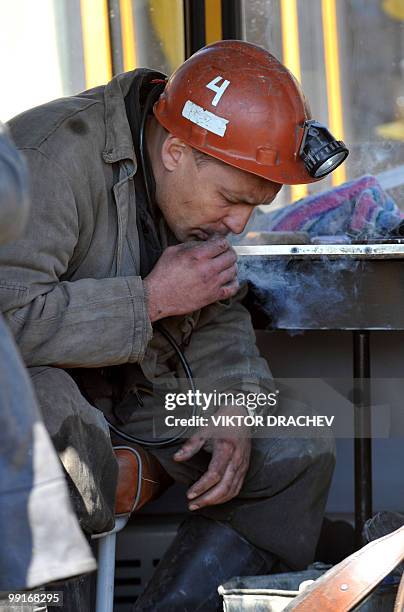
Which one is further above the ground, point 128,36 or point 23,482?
point 128,36

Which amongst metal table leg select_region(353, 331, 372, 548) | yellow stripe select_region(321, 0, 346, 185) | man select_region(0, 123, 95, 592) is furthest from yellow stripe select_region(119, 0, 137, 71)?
man select_region(0, 123, 95, 592)

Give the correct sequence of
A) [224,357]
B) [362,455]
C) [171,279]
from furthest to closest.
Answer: [362,455]
[224,357]
[171,279]

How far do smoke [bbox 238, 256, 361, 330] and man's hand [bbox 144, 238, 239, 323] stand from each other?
35 centimetres

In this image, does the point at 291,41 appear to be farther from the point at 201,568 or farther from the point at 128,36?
the point at 201,568

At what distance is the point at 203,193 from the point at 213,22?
130 centimetres

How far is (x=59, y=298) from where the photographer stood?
201 cm

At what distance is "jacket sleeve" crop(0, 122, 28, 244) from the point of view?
1.01 meters

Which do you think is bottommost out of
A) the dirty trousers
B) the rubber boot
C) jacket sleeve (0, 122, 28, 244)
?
the rubber boot

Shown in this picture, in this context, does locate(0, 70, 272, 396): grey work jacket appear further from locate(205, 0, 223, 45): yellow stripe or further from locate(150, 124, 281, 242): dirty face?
locate(205, 0, 223, 45): yellow stripe

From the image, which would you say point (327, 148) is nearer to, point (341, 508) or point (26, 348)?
point (26, 348)

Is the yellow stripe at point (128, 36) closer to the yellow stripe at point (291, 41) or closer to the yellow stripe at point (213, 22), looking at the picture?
the yellow stripe at point (213, 22)

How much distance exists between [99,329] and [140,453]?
1.19ft

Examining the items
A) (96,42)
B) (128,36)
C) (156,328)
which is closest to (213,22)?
(128,36)

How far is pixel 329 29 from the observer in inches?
138
